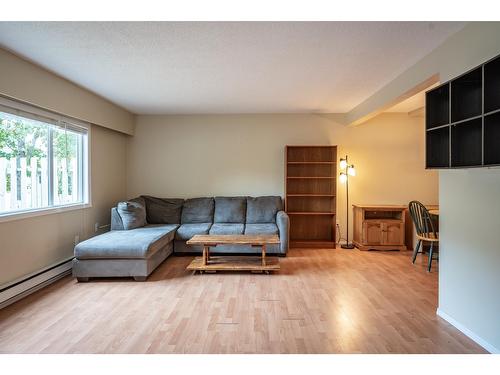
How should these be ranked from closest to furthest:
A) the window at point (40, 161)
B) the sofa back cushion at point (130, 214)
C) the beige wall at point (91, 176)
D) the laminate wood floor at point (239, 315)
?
the laminate wood floor at point (239, 315) < the beige wall at point (91, 176) < the window at point (40, 161) < the sofa back cushion at point (130, 214)

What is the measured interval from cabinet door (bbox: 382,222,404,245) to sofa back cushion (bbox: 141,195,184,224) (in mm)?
3458

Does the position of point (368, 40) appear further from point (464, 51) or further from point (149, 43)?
point (149, 43)

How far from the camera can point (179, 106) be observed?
17.3 ft

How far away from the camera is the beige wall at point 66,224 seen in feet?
10.6

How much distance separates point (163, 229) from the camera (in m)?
4.79

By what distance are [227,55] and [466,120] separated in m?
2.02

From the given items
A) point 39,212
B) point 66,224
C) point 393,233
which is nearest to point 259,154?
point 393,233

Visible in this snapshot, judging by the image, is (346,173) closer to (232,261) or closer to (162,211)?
(232,261)

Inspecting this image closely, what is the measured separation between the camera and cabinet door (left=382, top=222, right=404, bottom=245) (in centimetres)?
539

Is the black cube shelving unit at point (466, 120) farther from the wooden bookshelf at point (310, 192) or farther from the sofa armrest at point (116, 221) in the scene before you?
the sofa armrest at point (116, 221)

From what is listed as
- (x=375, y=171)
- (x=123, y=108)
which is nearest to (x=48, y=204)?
(x=123, y=108)

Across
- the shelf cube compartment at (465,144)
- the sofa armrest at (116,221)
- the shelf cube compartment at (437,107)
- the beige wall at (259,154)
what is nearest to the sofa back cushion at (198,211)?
the beige wall at (259,154)

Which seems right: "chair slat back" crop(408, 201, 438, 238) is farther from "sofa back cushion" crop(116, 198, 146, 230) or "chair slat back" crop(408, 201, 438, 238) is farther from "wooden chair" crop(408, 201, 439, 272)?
"sofa back cushion" crop(116, 198, 146, 230)

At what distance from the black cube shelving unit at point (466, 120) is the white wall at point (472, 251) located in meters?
0.17
